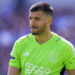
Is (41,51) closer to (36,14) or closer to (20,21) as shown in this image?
(36,14)

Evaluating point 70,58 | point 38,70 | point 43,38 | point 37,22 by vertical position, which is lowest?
point 38,70

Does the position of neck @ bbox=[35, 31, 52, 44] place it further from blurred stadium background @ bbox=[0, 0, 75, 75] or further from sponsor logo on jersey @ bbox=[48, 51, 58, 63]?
blurred stadium background @ bbox=[0, 0, 75, 75]

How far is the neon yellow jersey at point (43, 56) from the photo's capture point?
4.18 meters

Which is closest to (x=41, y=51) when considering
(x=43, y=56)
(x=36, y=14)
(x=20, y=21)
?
(x=43, y=56)

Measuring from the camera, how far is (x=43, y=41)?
438 cm

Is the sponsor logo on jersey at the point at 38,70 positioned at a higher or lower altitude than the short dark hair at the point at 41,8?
lower

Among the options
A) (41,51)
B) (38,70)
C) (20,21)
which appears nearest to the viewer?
(38,70)

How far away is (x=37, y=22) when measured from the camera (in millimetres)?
4207

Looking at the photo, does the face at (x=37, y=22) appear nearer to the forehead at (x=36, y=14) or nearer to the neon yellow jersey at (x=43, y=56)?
the forehead at (x=36, y=14)

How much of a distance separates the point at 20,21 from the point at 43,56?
678 cm

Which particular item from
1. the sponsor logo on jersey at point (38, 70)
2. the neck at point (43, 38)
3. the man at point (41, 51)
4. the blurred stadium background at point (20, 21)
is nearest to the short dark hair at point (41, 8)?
the man at point (41, 51)

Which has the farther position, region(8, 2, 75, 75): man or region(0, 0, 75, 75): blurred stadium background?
region(0, 0, 75, 75): blurred stadium background

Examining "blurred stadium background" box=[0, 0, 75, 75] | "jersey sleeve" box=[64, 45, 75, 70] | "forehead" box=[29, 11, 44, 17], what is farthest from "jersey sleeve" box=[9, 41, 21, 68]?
"blurred stadium background" box=[0, 0, 75, 75]

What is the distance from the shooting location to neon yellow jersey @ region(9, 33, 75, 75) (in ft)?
13.7
